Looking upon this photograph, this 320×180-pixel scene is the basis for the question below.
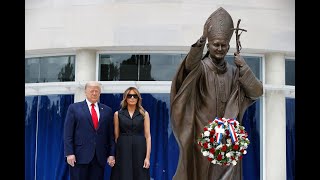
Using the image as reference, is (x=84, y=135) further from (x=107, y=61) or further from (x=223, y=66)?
(x=107, y=61)

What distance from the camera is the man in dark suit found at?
7.96m

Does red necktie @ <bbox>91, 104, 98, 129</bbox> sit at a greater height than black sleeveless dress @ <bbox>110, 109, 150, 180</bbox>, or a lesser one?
greater

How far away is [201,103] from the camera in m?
6.47

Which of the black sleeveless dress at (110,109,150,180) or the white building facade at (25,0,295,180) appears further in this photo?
the white building facade at (25,0,295,180)

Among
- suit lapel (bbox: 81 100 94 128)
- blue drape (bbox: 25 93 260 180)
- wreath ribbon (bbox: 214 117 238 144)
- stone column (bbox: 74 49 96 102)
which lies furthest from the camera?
stone column (bbox: 74 49 96 102)

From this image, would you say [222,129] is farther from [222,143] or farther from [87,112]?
[87,112]

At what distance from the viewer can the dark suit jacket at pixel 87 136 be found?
797cm

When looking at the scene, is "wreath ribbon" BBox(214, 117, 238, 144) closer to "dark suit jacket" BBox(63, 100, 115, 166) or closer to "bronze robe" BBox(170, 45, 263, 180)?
"bronze robe" BBox(170, 45, 263, 180)

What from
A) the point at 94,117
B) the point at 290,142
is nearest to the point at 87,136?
the point at 94,117

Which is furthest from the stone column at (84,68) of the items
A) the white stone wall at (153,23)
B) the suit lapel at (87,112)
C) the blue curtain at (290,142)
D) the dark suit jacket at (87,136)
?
the dark suit jacket at (87,136)

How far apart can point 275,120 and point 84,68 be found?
4466 mm

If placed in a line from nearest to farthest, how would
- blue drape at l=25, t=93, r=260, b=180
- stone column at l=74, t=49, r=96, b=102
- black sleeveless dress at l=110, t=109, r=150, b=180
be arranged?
black sleeveless dress at l=110, t=109, r=150, b=180, blue drape at l=25, t=93, r=260, b=180, stone column at l=74, t=49, r=96, b=102

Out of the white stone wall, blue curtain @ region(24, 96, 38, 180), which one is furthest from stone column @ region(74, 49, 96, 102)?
blue curtain @ region(24, 96, 38, 180)

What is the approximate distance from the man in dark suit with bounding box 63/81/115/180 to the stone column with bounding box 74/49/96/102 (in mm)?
5153
